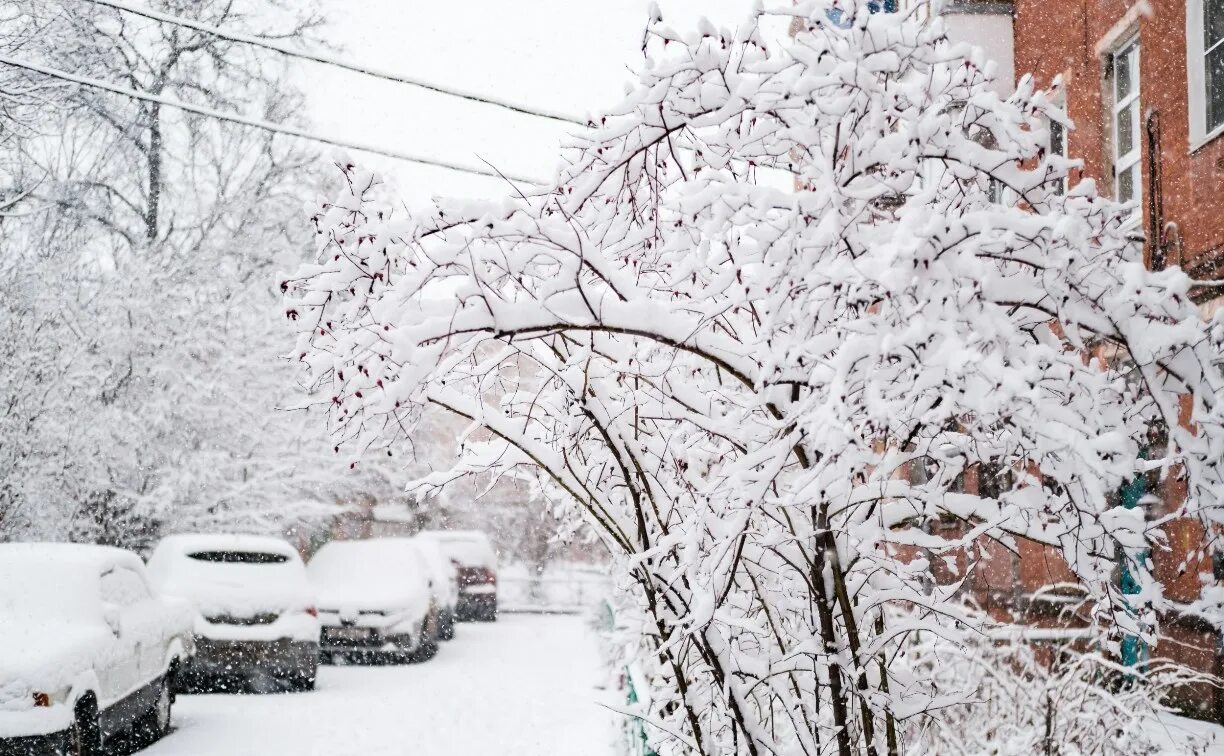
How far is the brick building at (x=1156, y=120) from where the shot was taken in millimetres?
8531

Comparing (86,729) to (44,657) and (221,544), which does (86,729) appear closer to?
(44,657)

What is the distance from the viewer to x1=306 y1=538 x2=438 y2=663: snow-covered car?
15156 mm

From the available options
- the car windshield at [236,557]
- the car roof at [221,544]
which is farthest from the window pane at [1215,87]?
the car windshield at [236,557]

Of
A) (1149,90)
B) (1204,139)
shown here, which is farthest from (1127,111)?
(1204,139)

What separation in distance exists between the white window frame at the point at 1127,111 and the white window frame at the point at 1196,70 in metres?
1.31

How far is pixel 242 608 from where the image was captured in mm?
12102

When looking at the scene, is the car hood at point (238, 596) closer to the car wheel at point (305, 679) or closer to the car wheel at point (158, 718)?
the car wheel at point (305, 679)

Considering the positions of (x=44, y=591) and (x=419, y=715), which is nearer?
(x=44, y=591)

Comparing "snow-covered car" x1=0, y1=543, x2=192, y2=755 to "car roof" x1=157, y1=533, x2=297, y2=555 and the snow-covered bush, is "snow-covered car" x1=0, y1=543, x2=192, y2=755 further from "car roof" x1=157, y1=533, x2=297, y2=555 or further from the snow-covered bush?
the snow-covered bush

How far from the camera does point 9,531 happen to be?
16484mm

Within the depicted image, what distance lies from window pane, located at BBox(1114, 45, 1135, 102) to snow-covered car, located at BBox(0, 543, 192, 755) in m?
10.2

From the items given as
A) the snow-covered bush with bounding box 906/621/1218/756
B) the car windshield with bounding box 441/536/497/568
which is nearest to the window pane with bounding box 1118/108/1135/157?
the snow-covered bush with bounding box 906/621/1218/756

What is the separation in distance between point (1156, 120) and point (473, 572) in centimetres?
1768

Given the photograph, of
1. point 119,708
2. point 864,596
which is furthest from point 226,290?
point 864,596
